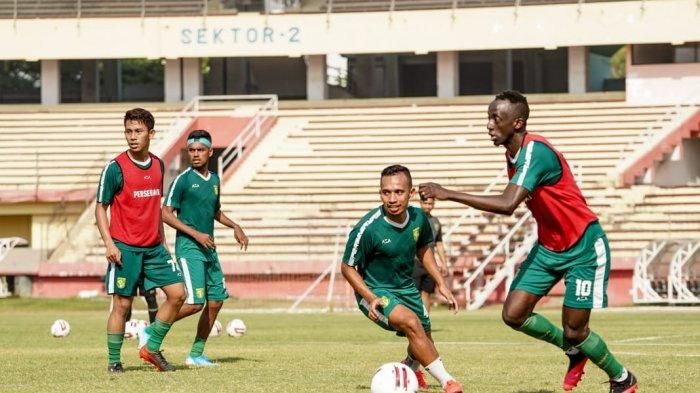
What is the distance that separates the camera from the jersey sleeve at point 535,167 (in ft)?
34.4

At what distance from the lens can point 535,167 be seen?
10547mm

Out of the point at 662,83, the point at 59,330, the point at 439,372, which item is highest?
the point at 662,83

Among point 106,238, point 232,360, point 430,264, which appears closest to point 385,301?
point 430,264

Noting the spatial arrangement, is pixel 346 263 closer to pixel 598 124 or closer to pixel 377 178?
pixel 377 178

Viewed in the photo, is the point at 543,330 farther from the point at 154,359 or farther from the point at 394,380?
the point at 154,359

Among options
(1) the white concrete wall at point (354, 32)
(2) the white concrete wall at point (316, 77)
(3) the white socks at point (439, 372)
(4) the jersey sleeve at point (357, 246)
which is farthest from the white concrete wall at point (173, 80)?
(3) the white socks at point (439, 372)

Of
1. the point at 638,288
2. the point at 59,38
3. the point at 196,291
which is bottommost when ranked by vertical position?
the point at 638,288

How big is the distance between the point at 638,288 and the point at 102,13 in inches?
891

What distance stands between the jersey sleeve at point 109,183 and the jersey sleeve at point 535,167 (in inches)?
160

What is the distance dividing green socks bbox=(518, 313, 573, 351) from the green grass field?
440 mm

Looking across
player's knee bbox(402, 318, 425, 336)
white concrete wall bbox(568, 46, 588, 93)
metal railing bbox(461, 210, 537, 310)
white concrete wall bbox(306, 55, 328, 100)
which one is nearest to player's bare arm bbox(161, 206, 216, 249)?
player's knee bbox(402, 318, 425, 336)

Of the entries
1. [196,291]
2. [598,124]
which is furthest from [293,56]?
[196,291]

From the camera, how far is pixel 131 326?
1828cm

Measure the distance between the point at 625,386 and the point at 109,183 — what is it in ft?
16.1
